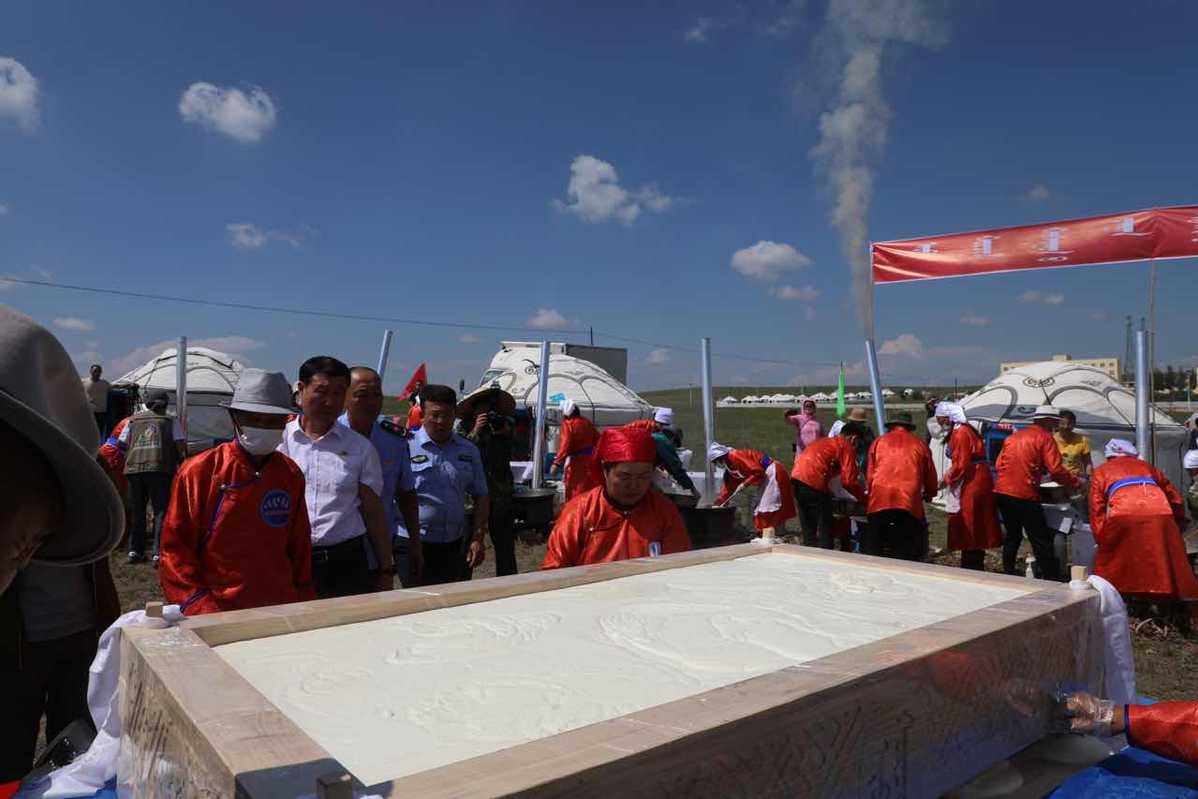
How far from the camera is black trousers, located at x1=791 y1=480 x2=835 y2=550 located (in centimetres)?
700

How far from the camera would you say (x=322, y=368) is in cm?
328

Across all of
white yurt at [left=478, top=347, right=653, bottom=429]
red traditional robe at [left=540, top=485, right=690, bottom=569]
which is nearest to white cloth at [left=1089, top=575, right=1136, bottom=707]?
red traditional robe at [left=540, top=485, right=690, bottom=569]

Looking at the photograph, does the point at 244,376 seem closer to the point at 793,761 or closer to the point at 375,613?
the point at 375,613

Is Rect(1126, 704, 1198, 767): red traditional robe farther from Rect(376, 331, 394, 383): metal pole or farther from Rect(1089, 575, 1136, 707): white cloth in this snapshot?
Rect(376, 331, 394, 383): metal pole

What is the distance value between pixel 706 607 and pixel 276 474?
5.54ft

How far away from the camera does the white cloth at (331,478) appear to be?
3.26 m

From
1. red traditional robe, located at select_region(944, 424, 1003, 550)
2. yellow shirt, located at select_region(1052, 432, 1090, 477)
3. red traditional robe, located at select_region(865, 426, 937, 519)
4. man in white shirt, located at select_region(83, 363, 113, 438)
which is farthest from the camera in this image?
man in white shirt, located at select_region(83, 363, 113, 438)

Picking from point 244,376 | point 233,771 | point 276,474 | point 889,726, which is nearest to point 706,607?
point 889,726

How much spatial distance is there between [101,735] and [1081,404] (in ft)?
47.6

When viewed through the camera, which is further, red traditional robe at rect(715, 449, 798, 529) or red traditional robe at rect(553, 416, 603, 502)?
red traditional robe at rect(715, 449, 798, 529)

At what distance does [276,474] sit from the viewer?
281 centimetres

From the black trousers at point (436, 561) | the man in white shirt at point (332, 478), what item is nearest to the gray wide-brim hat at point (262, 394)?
the man in white shirt at point (332, 478)

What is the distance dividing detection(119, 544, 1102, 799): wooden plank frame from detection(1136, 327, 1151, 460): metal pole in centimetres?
443

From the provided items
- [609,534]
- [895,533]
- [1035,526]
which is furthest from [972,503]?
[609,534]
